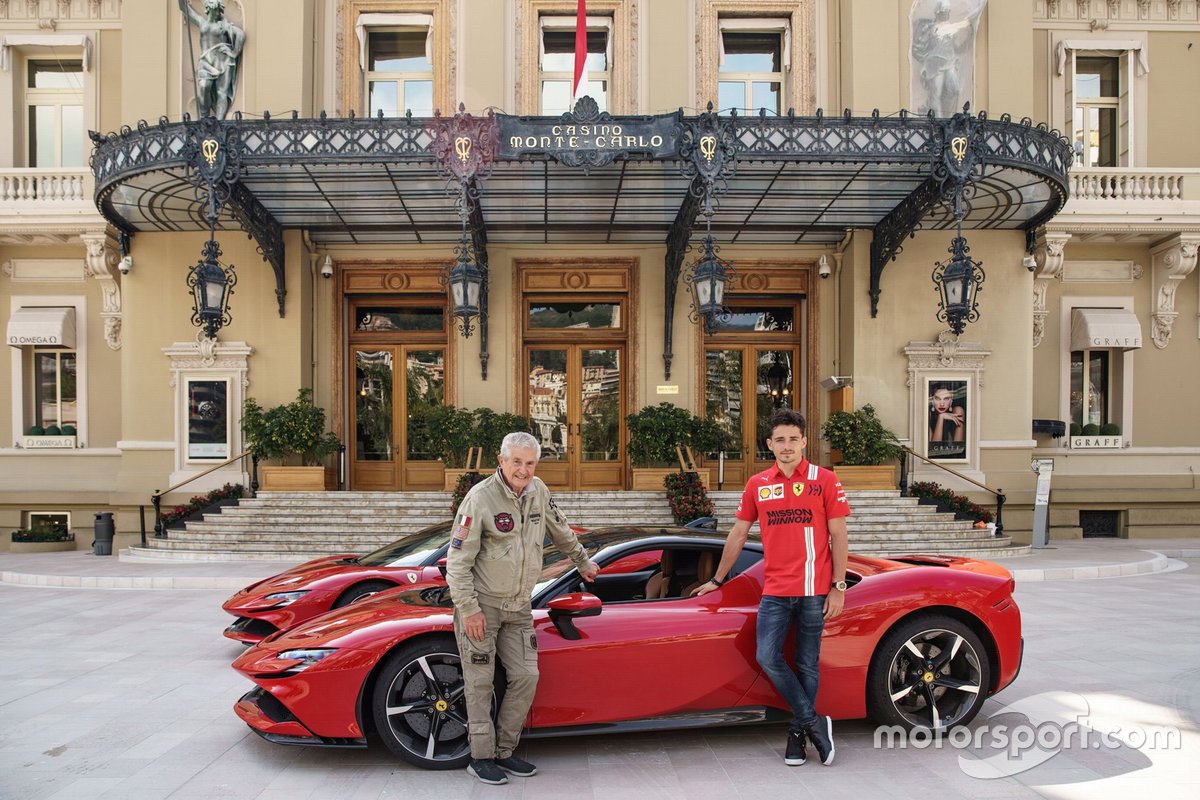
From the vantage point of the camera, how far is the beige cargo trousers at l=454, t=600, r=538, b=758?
4.26 m

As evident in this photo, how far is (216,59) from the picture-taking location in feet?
51.3

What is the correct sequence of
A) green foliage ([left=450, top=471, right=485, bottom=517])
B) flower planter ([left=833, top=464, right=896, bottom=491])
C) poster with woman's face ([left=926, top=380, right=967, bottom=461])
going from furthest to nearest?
poster with woman's face ([left=926, top=380, right=967, bottom=461])
flower planter ([left=833, top=464, right=896, bottom=491])
green foliage ([left=450, top=471, right=485, bottom=517])

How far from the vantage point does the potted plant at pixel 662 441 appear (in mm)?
14867

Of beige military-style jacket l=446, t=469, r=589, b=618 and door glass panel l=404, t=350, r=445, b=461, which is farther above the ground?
door glass panel l=404, t=350, r=445, b=461

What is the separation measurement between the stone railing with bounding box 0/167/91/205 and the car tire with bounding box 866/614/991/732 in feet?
56.0

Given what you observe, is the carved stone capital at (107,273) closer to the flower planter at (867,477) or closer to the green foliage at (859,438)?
the green foliage at (859,438)

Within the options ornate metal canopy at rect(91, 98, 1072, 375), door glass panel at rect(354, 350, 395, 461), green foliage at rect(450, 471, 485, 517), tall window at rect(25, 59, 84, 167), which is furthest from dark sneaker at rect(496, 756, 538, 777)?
tall window at rect(25, 59, 84, 167)

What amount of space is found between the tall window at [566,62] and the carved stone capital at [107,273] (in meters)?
8.73

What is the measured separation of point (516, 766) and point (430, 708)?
56 cm

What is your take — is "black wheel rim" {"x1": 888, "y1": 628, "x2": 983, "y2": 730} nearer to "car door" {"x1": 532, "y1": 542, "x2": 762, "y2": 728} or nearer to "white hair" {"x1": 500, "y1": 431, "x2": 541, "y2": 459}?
"car door" {"x1": 532, "y1": 542, "x2": 762, "y2": 728}

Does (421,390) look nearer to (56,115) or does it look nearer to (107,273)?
(107,273)

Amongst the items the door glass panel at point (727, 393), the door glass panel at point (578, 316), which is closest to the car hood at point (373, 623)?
the door glass panel at point (578, 316)

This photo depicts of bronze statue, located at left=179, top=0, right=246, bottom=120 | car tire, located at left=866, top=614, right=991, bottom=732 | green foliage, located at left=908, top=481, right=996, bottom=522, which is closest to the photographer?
car tire, located at left=866, top=614, right=991, bottom=732

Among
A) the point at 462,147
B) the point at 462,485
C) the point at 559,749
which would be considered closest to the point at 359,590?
the point at 559,749
